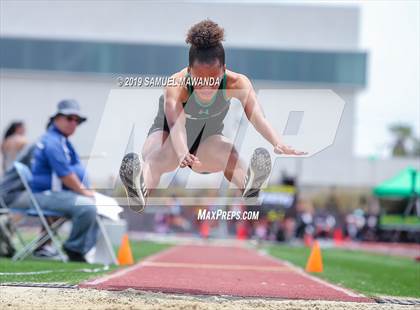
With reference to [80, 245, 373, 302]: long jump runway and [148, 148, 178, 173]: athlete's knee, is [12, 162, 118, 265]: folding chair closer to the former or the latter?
[80, 245, 373, 302]: long jump runway

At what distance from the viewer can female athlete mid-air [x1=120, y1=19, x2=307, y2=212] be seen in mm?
6719

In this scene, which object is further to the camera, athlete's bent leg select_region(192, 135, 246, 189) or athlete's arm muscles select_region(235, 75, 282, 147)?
athlete's bent leg select_region(192, 135, 246, 189)

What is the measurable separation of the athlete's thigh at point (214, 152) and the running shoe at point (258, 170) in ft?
1.62

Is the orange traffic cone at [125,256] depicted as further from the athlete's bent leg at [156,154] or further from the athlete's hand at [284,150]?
the athlete's hand at [284,150]

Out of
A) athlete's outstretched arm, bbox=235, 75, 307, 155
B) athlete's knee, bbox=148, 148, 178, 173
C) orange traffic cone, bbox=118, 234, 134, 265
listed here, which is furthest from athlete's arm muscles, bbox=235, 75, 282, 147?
orange traffic cone, bbox=118, 234, 134, 265

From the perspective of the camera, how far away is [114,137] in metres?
13.6

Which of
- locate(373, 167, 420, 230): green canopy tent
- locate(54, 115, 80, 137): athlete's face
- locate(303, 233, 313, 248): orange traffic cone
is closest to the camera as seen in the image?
locate(54, 115, 80, 137): athlete's face

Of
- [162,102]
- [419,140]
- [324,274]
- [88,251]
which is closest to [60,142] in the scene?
[88,251]

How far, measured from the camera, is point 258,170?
7.07 metres

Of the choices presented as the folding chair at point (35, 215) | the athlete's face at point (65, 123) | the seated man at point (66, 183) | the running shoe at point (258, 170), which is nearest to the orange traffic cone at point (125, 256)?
the seated man at point (66, 183)

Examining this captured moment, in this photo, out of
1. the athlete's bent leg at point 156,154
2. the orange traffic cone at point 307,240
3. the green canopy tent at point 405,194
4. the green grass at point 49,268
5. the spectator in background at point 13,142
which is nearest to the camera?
the green grass at point 49,268

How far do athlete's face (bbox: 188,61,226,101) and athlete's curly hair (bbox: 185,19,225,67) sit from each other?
4cm

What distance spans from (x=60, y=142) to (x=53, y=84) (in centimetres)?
3243

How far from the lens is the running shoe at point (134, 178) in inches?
263
